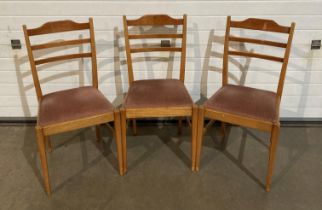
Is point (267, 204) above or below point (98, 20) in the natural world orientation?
below

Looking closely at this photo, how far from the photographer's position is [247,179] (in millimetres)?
2215

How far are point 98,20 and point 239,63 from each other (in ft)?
3.73

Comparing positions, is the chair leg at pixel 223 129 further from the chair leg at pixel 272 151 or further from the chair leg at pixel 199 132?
the chair leg at pixel 272 151

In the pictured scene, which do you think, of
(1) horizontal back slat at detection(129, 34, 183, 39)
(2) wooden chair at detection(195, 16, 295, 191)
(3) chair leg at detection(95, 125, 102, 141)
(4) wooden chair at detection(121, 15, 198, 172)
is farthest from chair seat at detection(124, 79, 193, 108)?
(3) chair leg at detection(95, 125, 102, 141)

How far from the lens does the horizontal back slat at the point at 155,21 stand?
2.29 meters

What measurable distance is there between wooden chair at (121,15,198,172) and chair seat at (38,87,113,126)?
0.17 m

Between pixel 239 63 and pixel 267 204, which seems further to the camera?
pixel 239 63

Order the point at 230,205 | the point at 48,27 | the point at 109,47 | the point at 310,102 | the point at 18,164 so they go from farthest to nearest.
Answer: the point at 310,102, the point at 109,47, the point at 18,164, the point at 48,27, the point at 230,205

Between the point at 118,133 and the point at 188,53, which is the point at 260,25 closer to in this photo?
the point at 188,53

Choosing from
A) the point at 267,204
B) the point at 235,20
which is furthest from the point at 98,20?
the point at 267,204

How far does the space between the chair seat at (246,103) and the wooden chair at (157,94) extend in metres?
0.17

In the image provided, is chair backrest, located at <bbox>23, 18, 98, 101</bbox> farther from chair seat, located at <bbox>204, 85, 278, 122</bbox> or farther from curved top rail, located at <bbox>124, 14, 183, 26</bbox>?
chair seat, located at <bbox>204, 85, 278, 122</bbox>

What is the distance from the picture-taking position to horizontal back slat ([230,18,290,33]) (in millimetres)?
2137

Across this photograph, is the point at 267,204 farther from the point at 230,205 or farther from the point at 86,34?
the point at 86,34
